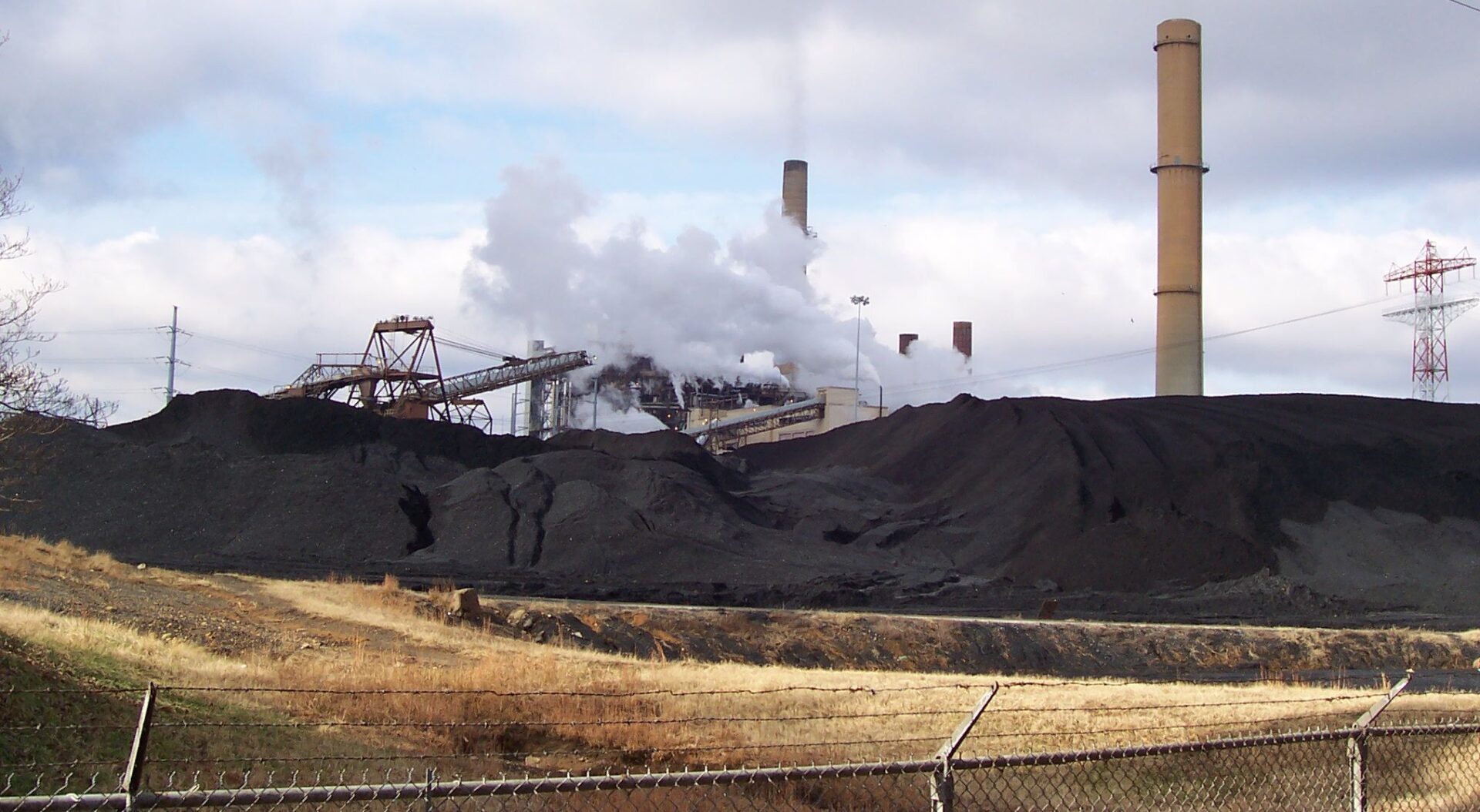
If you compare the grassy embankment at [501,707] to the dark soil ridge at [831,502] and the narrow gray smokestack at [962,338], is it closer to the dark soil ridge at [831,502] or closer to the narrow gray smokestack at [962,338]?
the dark soil ridge at [831,502]

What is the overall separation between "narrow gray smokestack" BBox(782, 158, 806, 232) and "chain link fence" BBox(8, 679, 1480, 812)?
64.2 m

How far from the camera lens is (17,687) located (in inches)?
336

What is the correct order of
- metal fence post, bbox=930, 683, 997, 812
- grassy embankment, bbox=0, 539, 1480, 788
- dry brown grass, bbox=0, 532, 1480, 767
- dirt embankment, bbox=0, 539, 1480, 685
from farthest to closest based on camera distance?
dirt embankment, bbox=0, 539, 1480, 685
dry brown grass, bbox=0, 532, 1480, 767
grassy embankment, bbox=0, 539, 1480, 788
metal fence post, bbox=930, 683, 997, 812

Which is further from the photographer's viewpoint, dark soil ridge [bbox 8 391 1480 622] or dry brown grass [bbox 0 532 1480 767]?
dark soil ridge [bbox 8 391 1480 622]

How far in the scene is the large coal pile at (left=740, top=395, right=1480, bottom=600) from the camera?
4194cm

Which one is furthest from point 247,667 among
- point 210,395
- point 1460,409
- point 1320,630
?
point 1460,409

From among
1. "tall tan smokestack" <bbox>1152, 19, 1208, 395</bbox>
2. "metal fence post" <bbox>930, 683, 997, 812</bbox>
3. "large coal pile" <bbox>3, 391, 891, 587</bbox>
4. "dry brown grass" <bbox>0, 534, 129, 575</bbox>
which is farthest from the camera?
"tall tan smokestack" <bbox>1152, 19, 1208, 395</bbox>

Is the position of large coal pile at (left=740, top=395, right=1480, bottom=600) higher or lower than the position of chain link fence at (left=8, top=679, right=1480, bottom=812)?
higher

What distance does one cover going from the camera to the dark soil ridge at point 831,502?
122ft

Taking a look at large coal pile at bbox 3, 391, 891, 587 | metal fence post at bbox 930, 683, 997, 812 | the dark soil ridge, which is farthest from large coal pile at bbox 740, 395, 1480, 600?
metal fence post at bbox 930, 683, 997, 812

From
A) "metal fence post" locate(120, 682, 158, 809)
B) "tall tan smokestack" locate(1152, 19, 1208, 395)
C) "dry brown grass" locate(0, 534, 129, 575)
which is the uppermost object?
"tall tan smokestack" locate(1152, 19, 1208, 395)

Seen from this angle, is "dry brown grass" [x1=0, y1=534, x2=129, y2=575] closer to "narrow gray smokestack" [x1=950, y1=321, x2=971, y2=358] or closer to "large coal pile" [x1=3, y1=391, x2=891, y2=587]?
"large coal pile" [x1=3, y1=391, x2=891, y2=587]

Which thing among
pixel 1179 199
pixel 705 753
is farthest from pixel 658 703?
pixel 1179 199

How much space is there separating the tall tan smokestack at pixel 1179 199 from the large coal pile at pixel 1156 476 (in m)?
3.30
